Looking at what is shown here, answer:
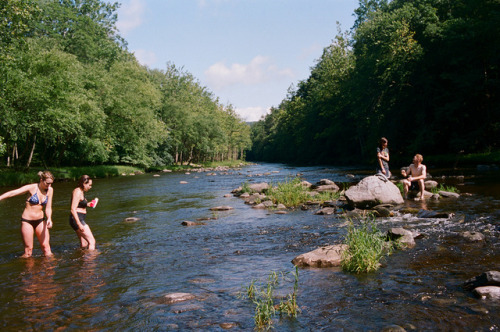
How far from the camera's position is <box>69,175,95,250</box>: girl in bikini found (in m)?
9.45

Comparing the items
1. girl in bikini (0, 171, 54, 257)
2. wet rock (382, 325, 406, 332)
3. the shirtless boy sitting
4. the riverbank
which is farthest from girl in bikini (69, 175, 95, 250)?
the riverbank

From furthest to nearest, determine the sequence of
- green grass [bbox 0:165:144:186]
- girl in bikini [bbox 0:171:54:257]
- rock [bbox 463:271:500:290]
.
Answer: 1. green grass [bbox 0:165:144:186]
2. girl in bikini [bbox 0:171:54:257]
3. rock [bbox 463:271:500:290]

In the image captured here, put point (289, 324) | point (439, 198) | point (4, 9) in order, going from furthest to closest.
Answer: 1. point (4, 9)
2. point (439, 198)
3. point (289, 324)

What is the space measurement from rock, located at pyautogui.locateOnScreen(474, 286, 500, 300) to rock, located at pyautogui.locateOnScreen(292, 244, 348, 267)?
2.50m

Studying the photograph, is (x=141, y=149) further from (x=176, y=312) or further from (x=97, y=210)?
(x=176, y=312)

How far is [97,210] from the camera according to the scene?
1670cm

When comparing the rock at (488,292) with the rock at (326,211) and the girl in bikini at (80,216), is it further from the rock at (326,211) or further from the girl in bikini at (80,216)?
the girl in bikini at (80,216)

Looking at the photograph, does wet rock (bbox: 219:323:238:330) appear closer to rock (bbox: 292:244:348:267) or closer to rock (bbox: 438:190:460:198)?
rock (bbox: 292:244:348:267)

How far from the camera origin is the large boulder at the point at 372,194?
13.8 metres

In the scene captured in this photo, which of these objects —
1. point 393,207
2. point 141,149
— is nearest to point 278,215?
point 393,207

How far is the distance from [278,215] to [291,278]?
7.10 m

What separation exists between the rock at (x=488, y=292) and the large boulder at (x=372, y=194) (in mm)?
8277

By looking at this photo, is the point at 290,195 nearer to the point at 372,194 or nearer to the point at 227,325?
the point at 372,194

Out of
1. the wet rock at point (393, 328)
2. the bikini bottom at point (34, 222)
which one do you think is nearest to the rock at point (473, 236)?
the wet rock at point (393, 328)
